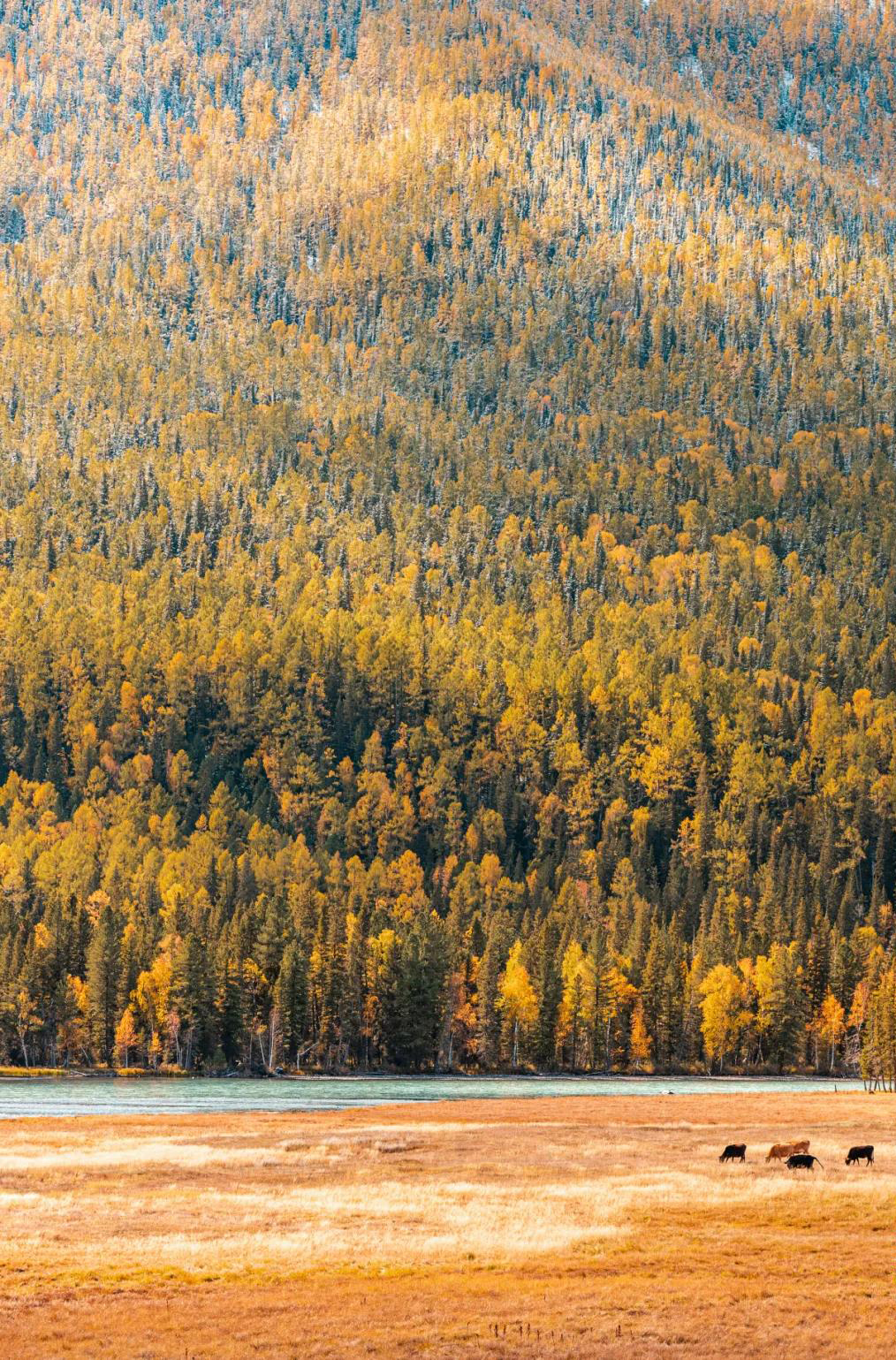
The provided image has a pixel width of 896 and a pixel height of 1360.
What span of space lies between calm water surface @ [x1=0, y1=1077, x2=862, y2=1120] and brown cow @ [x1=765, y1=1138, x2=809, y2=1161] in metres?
50.1

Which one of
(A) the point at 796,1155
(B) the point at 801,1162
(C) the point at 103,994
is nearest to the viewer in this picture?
(B) the point at 801,1162

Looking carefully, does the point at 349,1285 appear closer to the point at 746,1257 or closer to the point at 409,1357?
the point at 409,1357

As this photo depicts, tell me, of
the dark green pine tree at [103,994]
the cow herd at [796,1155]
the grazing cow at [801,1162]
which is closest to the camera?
the grazing cow at [801,1162]

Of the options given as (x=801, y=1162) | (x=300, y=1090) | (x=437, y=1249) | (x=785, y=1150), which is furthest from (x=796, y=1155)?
(x=300, y=1090)

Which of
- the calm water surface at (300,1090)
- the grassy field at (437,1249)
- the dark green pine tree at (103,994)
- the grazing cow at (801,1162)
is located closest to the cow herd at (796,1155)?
the grazing cow at (801,1162)

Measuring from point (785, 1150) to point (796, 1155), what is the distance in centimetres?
332

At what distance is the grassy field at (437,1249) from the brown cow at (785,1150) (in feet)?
2.03

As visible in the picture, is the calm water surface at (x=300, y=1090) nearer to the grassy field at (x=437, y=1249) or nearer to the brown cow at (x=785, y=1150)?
the grassy field at (x=437, y=1249)

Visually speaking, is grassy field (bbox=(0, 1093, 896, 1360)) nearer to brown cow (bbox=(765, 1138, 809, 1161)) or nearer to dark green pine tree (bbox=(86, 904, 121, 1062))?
brown cow (bbox=(765, 1138, 809, 1161))

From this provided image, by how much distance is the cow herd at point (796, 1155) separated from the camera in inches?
2675

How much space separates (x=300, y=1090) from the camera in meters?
152

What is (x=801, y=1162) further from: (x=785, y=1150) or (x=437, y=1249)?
(x=437, y=1249)

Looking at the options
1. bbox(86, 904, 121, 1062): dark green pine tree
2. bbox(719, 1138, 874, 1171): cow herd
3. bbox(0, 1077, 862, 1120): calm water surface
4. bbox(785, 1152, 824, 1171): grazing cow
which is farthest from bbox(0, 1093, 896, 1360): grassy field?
bbox(86, 904, 121, 1062): dark green pine tree

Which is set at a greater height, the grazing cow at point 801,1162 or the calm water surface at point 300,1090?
the grazing cow at point 801,1162
